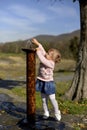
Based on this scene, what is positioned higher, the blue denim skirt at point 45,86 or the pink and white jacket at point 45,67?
the pink and white jacket at point 45,67

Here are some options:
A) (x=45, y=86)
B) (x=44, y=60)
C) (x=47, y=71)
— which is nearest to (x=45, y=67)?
(x=47, y=71)

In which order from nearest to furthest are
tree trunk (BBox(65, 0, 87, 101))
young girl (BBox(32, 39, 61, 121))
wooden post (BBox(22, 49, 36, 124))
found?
wooden post (BBox(22, 49, 36, 124)) → young girl (BBox(32, 39, 61, 121)) → tree trunk (BBox(65, 0, 87, 101))

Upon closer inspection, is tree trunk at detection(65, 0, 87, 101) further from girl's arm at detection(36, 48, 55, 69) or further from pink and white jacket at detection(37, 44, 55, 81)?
girl's arm at detection(36, 48, 55, 69)

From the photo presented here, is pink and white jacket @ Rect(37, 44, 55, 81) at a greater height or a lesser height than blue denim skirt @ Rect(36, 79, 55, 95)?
greater

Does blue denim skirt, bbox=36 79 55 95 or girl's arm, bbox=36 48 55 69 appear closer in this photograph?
girl's arm, bbox=36 48 55 69

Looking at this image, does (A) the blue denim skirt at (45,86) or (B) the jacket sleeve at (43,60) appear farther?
(A) the blue denim skirt at (45,86)

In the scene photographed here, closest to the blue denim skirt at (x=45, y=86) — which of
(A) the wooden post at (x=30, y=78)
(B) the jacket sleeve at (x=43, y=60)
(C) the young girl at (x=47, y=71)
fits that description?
(C) the young girl at (x=47, y=71)

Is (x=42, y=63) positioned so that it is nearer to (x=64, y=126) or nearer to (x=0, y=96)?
(x=64, y=126)

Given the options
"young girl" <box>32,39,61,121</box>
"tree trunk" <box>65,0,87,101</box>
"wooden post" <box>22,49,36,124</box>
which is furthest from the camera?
"tree trunk" <box>65,0,87,101</box>

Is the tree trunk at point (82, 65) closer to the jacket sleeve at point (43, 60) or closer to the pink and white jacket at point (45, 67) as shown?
the pink and white jacket at point (45, 67)

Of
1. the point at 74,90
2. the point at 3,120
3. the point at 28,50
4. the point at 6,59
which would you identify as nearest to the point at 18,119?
the point at 3,120

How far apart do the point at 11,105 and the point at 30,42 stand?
3502 millimetres

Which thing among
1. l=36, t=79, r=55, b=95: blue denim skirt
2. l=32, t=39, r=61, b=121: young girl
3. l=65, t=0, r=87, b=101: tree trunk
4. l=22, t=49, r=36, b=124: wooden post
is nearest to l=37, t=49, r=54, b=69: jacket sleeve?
l=32, t=39, r=61, b=121: young girl

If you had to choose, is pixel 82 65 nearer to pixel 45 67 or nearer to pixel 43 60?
pixel 45 67
